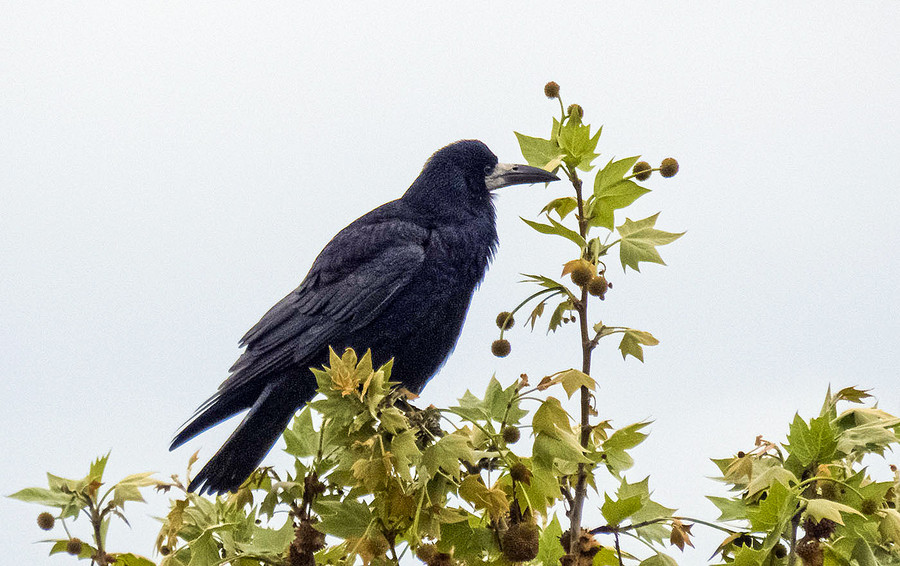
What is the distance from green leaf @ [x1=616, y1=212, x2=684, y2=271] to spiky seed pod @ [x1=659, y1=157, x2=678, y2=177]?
0.11 meters

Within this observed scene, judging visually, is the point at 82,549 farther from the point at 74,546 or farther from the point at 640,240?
the point at 640,240

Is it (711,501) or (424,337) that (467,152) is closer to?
(424,337)

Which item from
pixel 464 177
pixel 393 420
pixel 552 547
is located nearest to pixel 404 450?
pixel 393 420

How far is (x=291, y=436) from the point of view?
2.90 meters

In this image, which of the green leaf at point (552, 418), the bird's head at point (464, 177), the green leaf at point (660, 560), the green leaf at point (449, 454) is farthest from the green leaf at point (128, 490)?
the bird's head at point (464, 177)

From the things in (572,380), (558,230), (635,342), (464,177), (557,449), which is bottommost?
(557,449)

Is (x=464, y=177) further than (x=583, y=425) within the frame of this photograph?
Yes

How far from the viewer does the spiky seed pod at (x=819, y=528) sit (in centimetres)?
237

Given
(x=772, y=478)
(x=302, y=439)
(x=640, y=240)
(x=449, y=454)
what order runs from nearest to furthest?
(x=449, y=454) → (x=772, y=478) → (x=640, y=240) → (x=302, y=439)

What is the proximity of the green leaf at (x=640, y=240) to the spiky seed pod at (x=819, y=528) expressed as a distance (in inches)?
29.9

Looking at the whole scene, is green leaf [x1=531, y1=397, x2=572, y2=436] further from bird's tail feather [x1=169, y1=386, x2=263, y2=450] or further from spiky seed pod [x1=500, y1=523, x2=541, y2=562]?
bird's tail feather [x1=169, y1=386, x2=263, y2=450]

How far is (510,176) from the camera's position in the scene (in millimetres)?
5148

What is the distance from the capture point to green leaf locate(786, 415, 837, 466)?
2.33 m

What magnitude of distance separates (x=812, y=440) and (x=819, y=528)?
24 cm
